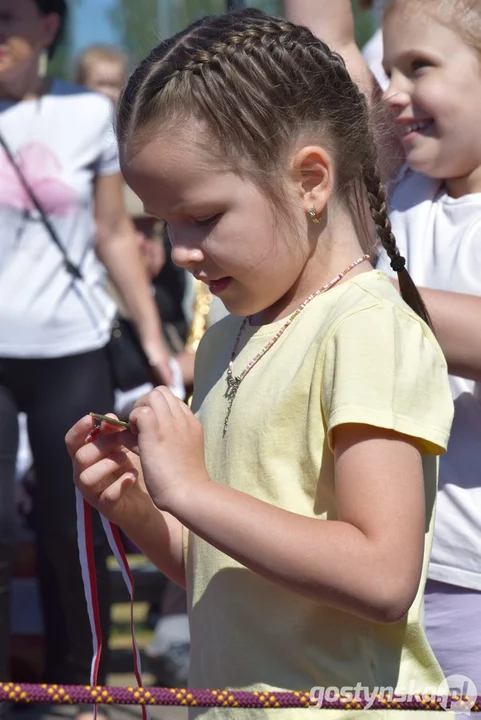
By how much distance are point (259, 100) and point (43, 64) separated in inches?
91.5

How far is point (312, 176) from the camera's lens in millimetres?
1625

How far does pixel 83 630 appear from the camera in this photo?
3.63m

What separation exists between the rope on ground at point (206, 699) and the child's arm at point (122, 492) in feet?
1.25

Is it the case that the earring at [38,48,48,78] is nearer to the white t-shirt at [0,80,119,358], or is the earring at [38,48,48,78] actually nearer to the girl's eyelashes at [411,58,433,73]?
the white t-shirt at [0,80,119,358]

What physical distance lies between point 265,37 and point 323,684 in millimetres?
894

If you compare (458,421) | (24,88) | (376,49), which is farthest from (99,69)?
(458,421)

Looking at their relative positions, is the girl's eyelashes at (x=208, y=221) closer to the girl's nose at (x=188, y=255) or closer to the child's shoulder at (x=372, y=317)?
the girl's nose at (x=188, y=255)

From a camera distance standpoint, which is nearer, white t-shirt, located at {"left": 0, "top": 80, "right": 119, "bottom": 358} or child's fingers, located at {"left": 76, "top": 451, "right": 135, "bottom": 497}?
child's fingers, located at {"left": 76, "top": 451, "right": 135, "bottom": 497}

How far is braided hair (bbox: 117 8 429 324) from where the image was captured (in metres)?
1.59

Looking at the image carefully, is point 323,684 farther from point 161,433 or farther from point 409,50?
point 409,50

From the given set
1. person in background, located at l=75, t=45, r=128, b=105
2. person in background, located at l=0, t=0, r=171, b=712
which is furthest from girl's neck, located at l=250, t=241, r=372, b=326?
person in background, located at l=75, t=45, r=128, b=105

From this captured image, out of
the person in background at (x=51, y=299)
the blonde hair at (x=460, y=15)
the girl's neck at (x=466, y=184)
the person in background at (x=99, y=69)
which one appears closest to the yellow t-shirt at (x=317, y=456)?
the girl's neck at (x=466, y=184)

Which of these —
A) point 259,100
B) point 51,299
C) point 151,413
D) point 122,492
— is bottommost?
point 51,299

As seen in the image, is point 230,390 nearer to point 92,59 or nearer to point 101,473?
point 101,473
